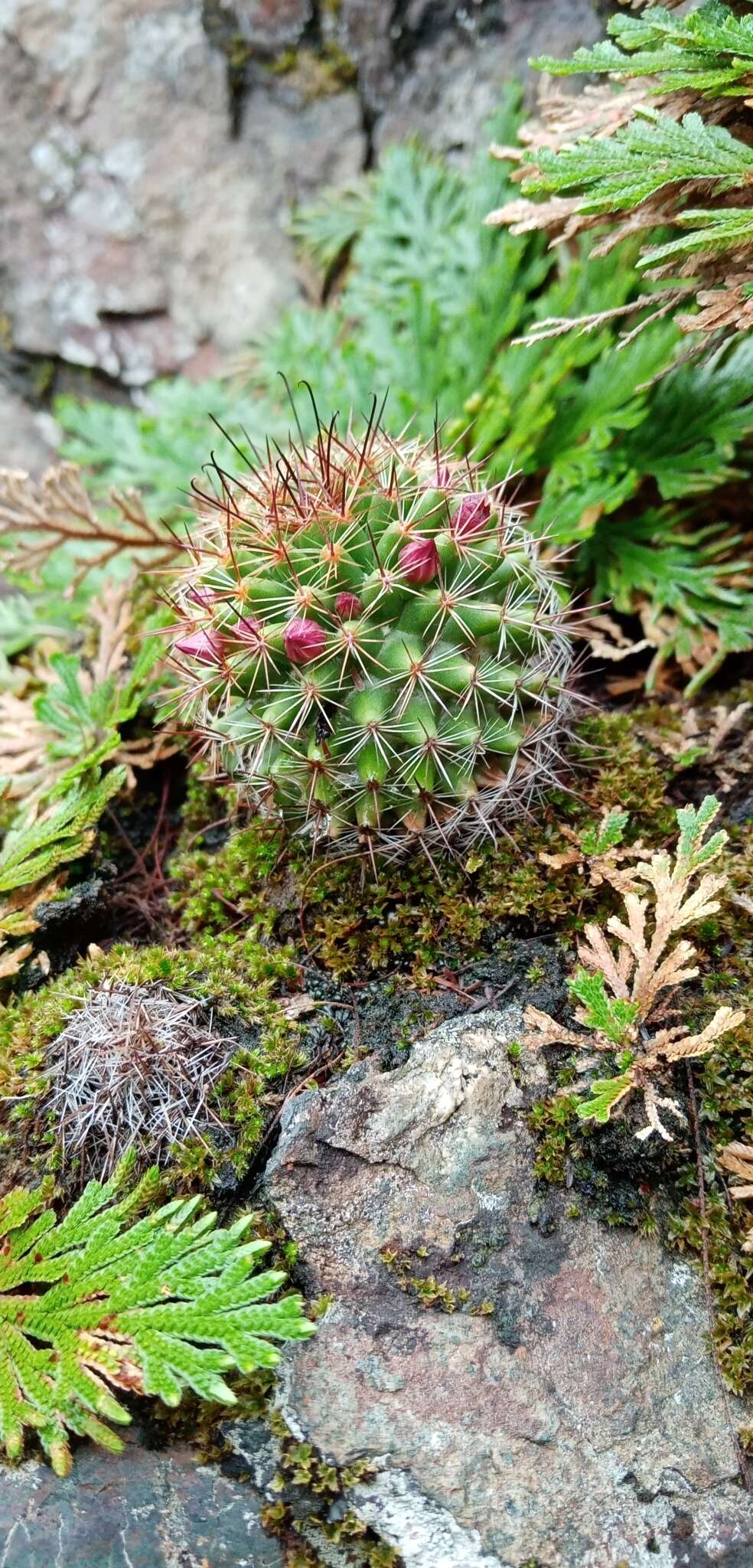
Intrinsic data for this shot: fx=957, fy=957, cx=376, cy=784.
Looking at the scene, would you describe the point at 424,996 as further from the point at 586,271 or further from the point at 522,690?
the point at 586,271

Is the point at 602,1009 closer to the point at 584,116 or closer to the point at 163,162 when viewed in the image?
the point at 584,116

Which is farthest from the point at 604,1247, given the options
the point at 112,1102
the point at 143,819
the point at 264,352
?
the point at 264,352

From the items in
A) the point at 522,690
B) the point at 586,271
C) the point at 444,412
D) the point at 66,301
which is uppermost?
the point at 66,301

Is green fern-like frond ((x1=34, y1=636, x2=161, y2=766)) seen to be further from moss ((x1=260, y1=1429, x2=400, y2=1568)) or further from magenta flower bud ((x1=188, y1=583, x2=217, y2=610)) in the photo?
moss ((x1=260, y1=1429, x2=400, y2=1568))

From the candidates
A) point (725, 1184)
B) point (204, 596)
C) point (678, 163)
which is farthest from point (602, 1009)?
point (678, 163)

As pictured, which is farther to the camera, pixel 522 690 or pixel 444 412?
pixel 444 412

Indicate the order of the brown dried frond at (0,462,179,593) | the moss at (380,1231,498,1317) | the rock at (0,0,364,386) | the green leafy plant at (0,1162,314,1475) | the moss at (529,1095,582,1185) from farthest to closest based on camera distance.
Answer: the rock at (0,0,364,386) → the brown dried frond at (0,462,179,593) → the moss at (529,1095,582,1185) → the moss at (380,1231,498,1317) → the green leafy plant at (0,1162,314,1475)

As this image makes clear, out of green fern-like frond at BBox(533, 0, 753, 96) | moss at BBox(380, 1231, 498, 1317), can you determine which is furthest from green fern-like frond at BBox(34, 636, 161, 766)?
green fern-like frond at BBox(533, 0, 753, 96)
